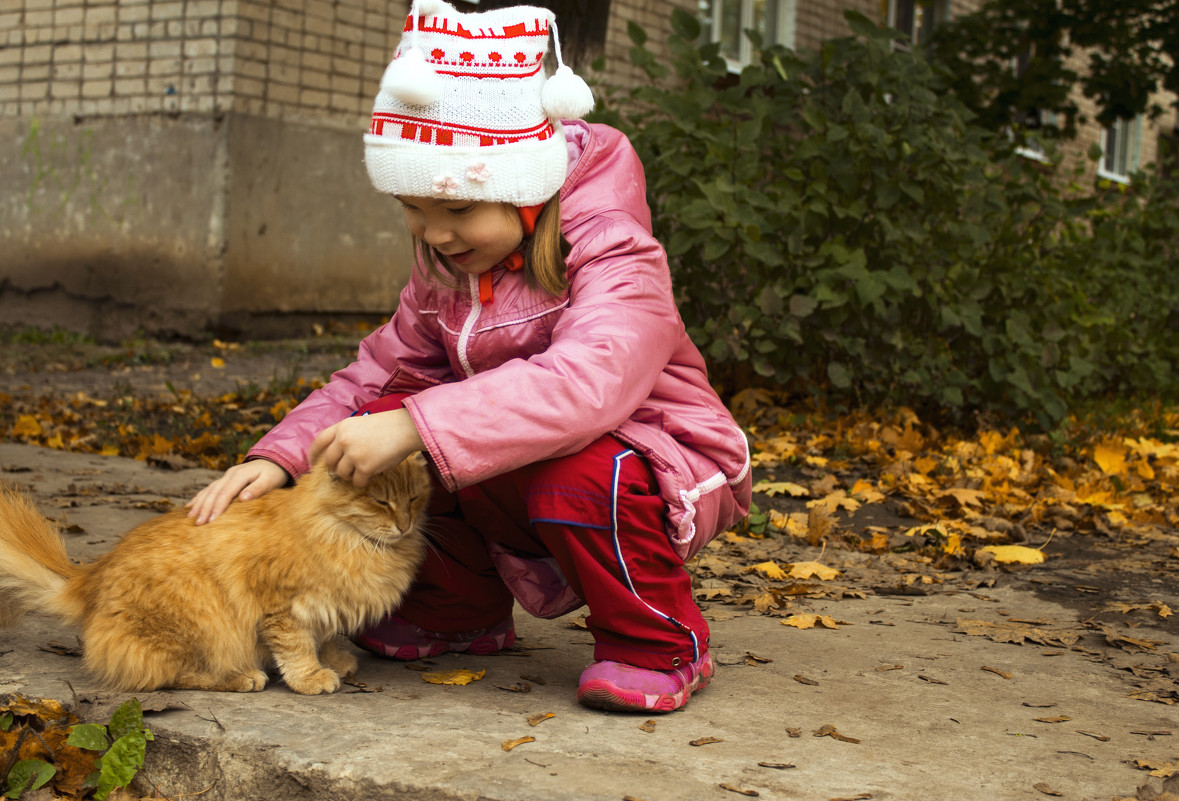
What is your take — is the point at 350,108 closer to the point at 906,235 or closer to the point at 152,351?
the point at 152,351

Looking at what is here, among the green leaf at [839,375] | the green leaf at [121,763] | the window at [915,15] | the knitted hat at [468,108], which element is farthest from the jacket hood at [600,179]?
the window at [915,15]

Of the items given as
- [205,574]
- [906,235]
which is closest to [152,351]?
[906,235]

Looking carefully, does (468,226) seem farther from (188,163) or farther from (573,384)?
(188,163)

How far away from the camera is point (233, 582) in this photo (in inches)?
79.6

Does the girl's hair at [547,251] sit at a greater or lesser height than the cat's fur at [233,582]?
greater

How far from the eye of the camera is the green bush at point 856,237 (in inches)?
198

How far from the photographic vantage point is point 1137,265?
6.98 m

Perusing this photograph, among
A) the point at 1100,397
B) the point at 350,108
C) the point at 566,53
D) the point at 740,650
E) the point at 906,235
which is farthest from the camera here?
the point at 350,108

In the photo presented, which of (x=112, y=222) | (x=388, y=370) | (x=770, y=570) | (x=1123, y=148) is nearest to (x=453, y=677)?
(x=388, y=370)

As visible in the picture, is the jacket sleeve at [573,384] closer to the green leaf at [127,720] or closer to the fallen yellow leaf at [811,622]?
the green leaf at [127,720]

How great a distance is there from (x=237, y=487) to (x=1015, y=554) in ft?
8.61

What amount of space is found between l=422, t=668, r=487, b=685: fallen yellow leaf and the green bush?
2955 mm

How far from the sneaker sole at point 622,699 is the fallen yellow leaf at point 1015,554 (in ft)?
6.35

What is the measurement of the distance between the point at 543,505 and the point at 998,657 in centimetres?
129
